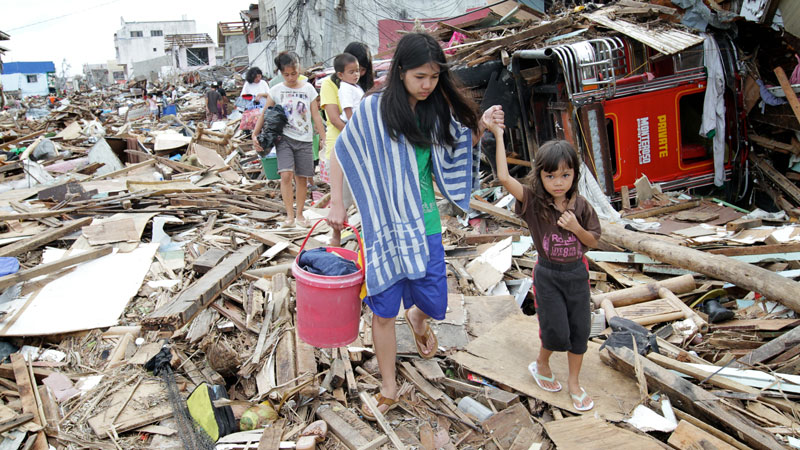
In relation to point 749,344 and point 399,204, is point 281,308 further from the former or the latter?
point 749,344

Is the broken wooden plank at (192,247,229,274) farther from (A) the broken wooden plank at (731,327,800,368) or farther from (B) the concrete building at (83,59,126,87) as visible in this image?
(B) the concrete building at (83,59,126,87)

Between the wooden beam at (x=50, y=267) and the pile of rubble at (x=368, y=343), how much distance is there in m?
0.02

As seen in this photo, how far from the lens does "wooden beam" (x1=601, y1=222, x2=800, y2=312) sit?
3887 millimetres

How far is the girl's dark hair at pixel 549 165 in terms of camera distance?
280cm

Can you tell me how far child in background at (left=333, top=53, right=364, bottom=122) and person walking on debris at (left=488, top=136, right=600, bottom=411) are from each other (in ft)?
8.64

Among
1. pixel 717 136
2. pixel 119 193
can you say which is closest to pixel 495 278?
pixel 717 136

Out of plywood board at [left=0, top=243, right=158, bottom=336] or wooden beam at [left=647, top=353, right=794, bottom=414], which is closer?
wooden beam at [left=647, top=353, right=794, bottom=414]

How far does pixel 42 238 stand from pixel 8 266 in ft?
3.70

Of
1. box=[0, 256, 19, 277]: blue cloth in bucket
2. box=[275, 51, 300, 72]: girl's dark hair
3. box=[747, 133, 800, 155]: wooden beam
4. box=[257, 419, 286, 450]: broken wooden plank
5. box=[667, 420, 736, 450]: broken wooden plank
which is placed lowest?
box=[667, 420, 736, 450]: broken wooden plank

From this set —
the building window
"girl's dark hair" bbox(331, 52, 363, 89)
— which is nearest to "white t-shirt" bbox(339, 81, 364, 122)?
"girl's dark hair" bbox(331, 52, 363, 89)

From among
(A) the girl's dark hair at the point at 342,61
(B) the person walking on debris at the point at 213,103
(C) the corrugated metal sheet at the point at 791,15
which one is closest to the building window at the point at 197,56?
(B) the person walking on debris at the point at 213,103

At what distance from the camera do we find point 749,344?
3.74 meters

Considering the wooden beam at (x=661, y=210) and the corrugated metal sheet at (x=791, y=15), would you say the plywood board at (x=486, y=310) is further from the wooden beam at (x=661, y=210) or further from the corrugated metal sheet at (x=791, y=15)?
the corrugated metal sheet at (x=791, y=15)

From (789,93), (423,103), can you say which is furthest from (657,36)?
(423,103)
